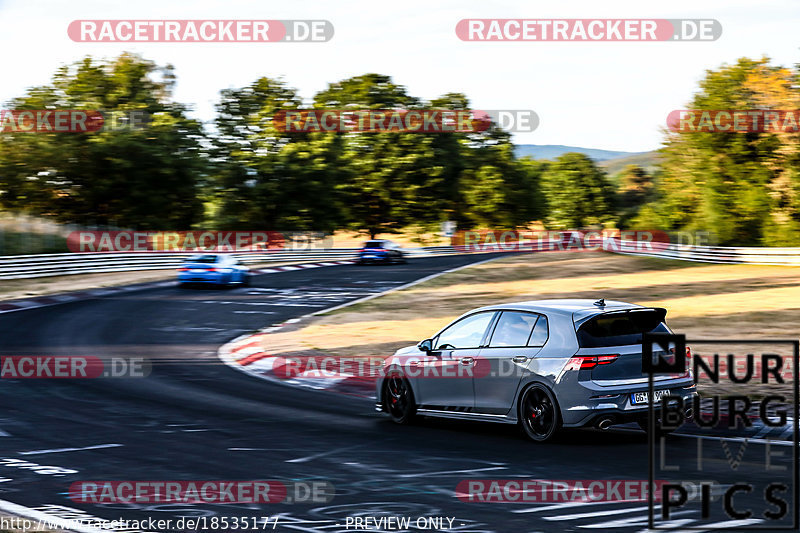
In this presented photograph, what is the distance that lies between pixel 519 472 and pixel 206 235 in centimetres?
5967

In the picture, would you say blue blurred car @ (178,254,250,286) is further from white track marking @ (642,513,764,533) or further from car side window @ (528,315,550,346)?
white track marking @ (642,513,764,533)

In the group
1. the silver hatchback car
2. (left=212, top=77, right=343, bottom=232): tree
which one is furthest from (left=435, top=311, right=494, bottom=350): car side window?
(left=212, top=77, right=343, bottom=232): tree

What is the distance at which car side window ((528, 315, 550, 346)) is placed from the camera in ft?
34.0

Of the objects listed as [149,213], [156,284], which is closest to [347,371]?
[156,284]

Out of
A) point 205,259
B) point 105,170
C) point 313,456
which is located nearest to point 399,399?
point 313,456

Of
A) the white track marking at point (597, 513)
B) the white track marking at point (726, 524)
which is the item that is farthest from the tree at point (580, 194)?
the white track marking at point (726, 524)

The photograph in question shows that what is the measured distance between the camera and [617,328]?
1016cm

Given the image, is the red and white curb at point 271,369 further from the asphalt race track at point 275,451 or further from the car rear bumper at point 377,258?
the car rear bumper at point 377,258

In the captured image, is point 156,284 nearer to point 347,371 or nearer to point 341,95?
point 347,371

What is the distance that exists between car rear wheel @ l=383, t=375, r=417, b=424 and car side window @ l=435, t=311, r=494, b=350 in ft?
2.45

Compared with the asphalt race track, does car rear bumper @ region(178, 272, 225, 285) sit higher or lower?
higher

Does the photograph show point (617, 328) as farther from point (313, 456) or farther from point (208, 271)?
point (208, 271)

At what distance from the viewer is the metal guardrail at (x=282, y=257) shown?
37.3 m

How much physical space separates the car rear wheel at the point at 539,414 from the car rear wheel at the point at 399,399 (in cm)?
185
